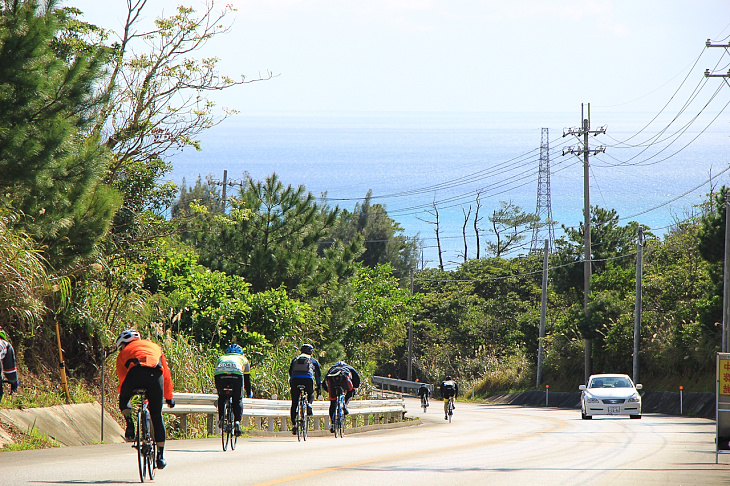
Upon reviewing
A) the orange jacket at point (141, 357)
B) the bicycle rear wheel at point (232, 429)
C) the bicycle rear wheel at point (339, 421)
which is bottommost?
the bicycle rear wheel at point (339, 421)

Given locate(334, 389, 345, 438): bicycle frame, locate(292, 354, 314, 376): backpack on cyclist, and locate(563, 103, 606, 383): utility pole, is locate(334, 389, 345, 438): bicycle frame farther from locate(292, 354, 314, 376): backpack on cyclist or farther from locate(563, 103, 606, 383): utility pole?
locate(563, 103, 606, 383): utility pole

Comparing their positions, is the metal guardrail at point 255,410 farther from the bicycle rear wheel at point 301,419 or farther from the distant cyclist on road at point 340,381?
the bicycle rear wheel at point 301,419

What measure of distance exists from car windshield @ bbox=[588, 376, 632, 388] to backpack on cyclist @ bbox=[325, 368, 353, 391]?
14343 mm

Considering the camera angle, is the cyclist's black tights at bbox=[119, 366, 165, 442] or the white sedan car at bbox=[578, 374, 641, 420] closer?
the cyclist's black tights at bbox=[119, 366, 165, 442]

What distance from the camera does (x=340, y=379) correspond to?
18781 mm

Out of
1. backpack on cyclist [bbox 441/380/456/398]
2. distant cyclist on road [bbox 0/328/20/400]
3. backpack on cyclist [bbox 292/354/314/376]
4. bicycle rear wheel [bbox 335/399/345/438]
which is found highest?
distant cyclist on road [bbox 0/328/20/400]

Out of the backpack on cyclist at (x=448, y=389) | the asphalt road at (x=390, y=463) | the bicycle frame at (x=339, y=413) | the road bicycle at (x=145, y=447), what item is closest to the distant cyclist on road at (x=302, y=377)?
the asphalt road at (x=390, y=463)

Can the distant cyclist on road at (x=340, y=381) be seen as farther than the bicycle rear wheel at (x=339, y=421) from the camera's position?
No

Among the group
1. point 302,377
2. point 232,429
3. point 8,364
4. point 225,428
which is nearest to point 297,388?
point 302,377

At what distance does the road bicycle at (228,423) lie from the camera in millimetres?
14016

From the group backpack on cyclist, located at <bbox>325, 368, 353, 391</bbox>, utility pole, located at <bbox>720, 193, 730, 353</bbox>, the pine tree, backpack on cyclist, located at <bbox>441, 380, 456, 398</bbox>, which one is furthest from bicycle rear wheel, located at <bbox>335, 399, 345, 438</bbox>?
utility pole, located at <bbox>720, 193, 730, 353</bbox>

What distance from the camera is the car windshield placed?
30.2 metres

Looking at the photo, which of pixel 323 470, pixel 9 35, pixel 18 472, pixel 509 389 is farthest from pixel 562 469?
pixel 509 389

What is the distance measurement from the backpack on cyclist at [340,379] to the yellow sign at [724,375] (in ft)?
27.8
